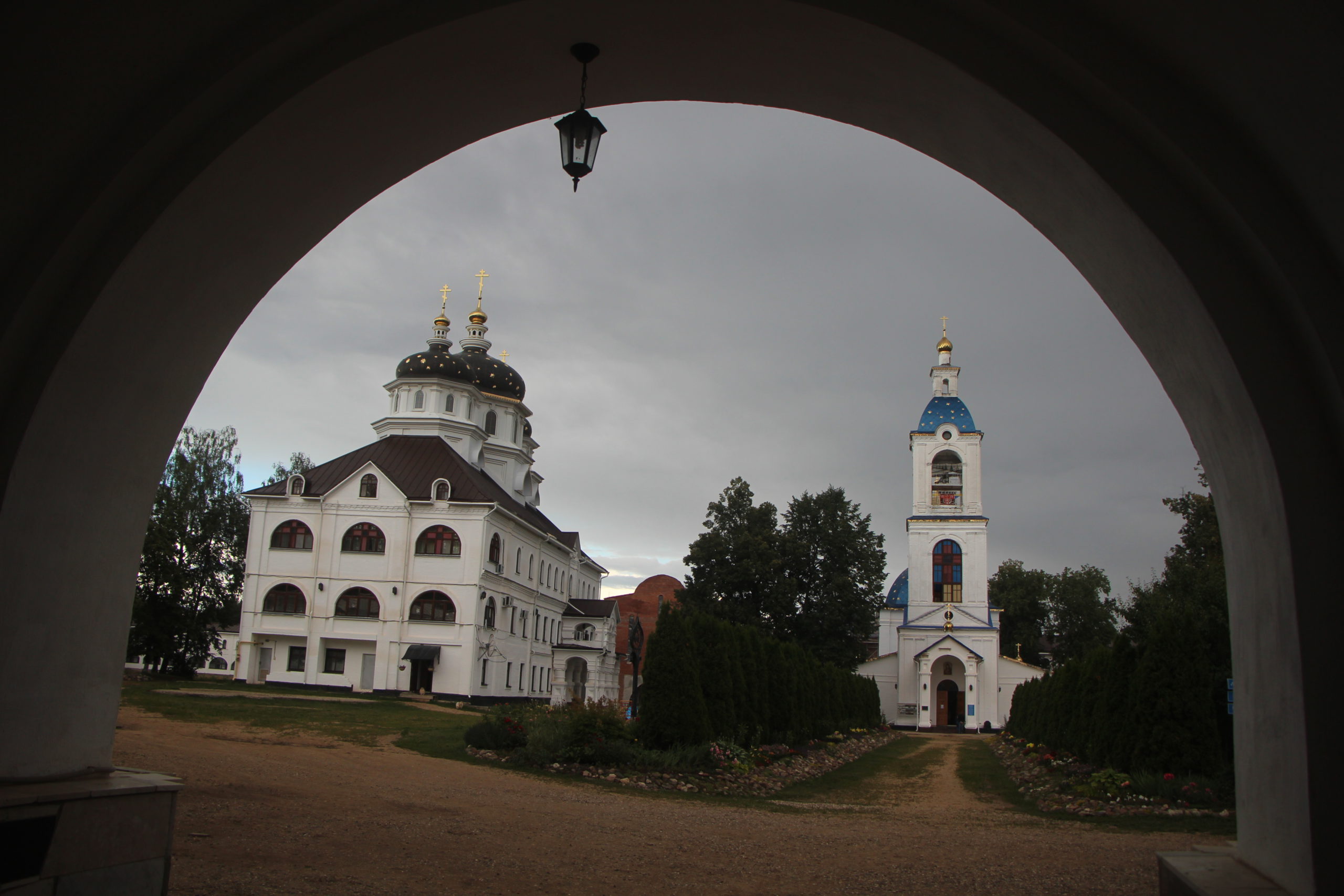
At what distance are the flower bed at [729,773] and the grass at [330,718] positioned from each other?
2242 millimetres

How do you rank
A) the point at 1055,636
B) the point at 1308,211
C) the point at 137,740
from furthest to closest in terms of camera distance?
the point at 1055,636 < the point at 137,740 < the point at 1308,211

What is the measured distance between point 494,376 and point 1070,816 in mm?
46884

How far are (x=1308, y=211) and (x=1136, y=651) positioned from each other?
15029 mm

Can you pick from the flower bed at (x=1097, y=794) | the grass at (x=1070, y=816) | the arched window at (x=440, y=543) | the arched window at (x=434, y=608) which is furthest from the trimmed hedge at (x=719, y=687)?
the arched window at (x=440, y=543)

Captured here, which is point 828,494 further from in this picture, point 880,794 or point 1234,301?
point 1234,301

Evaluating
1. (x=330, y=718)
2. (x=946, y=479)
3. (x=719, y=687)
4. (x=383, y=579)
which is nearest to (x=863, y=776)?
(x=719, y=687)

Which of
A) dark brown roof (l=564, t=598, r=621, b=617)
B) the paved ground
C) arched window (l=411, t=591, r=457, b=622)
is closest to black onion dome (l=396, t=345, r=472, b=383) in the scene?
arched window (l=411, t=591, r=457, b=622)

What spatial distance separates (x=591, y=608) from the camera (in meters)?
60.0

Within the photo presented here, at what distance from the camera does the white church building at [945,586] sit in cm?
5047

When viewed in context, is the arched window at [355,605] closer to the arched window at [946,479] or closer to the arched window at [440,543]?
the arched window at [440,543]

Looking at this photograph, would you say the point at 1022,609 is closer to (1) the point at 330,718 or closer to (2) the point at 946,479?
(2) the point at 946,479

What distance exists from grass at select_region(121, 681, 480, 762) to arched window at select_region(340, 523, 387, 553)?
1176 cm

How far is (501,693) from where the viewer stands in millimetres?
45656

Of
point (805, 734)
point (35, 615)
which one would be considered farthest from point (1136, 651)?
point (35, 615)
